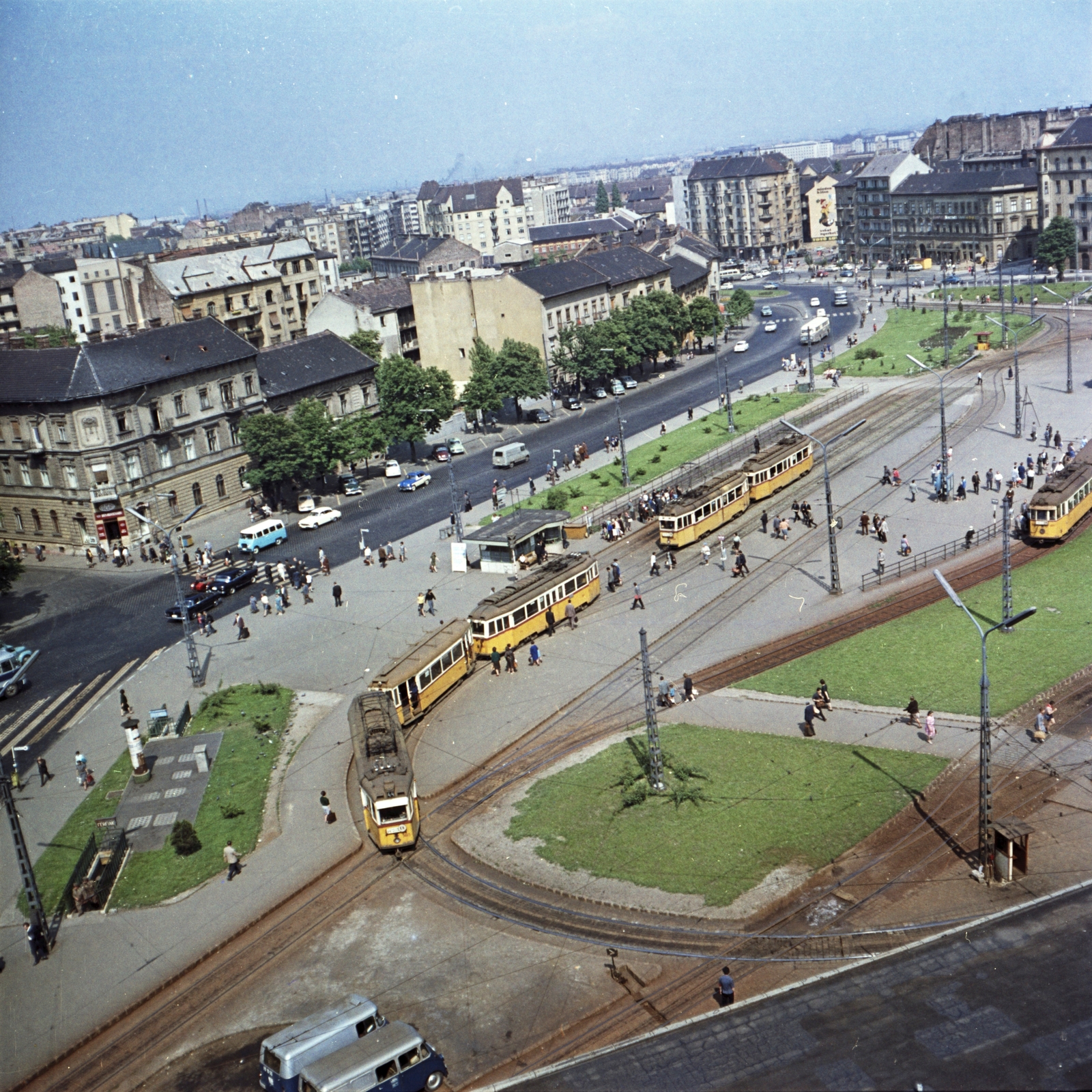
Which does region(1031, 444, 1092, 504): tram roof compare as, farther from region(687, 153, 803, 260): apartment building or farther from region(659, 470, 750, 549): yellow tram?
region(687, 153, 803, 260): apartment building

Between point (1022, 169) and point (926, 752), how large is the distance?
126 m

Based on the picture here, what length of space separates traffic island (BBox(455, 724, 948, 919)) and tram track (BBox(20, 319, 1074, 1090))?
86 centimetres

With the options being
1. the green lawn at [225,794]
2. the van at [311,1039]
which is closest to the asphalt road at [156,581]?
the green lawn at [225,794]

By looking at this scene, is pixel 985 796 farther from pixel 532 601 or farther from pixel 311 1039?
pixel 532 601

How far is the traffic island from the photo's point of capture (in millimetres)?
31109

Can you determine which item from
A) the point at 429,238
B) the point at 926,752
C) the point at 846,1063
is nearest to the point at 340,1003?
the point at 846,1063

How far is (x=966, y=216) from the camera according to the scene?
147 meters

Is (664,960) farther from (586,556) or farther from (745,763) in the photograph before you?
(586,556)

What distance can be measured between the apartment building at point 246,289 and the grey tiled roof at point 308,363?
22732 mm

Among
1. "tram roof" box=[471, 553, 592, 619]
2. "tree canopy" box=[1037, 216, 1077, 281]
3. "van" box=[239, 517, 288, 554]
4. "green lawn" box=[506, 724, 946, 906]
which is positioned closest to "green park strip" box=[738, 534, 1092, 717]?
"green lawn" box=[506, 724, 946, 906]

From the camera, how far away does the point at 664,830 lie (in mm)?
33625

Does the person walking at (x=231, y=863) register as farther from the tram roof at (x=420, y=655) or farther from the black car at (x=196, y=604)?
the black car at (x=196, y=604)

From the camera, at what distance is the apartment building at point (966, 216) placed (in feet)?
462

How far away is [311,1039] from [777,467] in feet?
161
